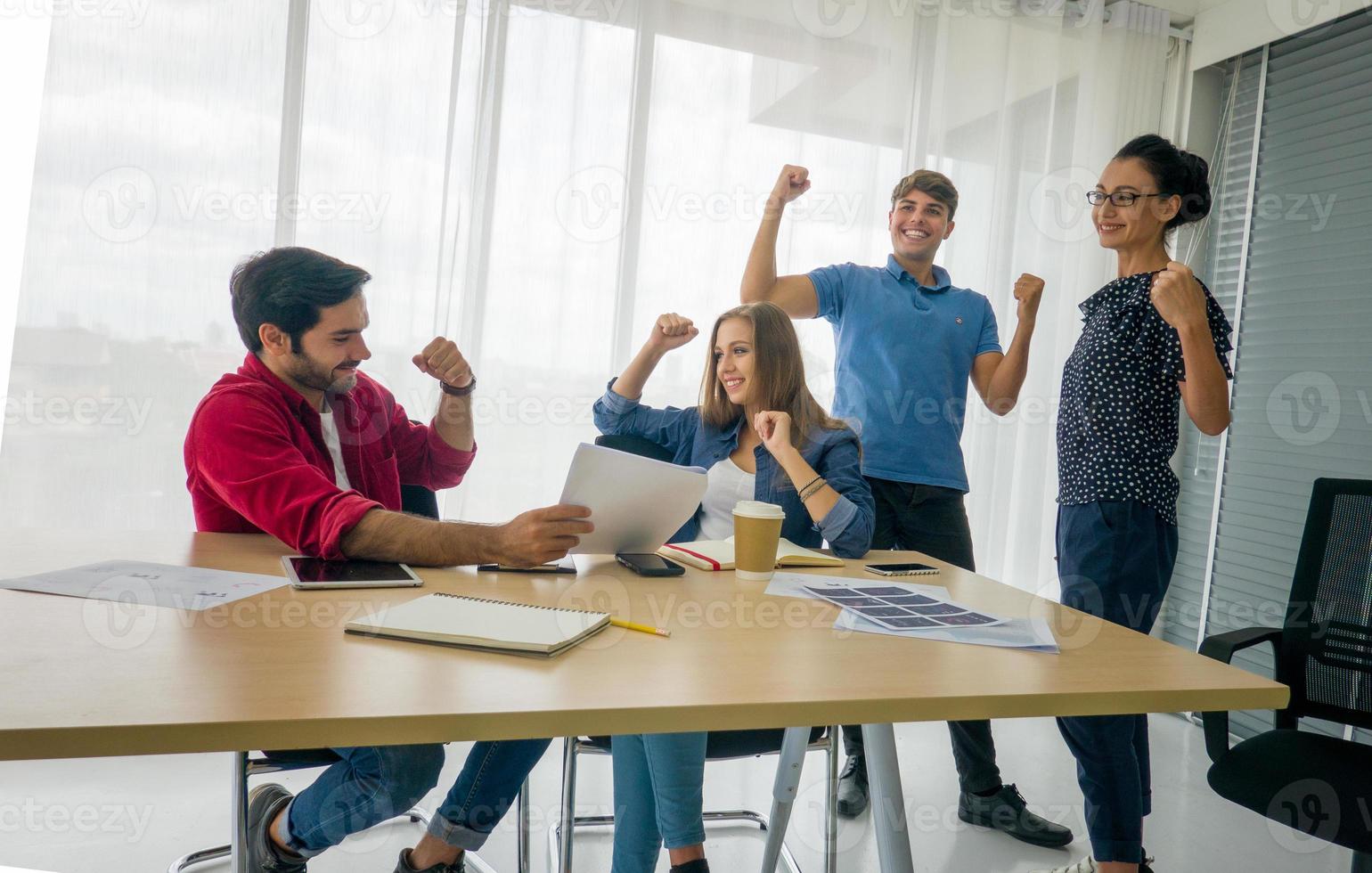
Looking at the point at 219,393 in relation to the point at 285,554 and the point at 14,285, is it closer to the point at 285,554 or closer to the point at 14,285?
the point at 285,554

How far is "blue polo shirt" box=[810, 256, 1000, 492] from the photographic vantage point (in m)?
2.32

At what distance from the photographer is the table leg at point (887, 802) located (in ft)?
4.04

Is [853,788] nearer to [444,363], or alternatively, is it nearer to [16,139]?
[444,363]

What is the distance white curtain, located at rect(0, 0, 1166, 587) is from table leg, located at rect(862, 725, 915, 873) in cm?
175

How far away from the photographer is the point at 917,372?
2342mm

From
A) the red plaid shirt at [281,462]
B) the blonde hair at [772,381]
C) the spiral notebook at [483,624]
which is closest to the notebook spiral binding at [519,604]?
the spiral notebook at [483,624]

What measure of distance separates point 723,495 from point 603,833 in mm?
866

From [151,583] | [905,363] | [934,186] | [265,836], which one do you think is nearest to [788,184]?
[934,186]

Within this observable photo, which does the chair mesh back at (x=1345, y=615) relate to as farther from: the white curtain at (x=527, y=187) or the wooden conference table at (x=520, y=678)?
the white curtain at (x=527, y=187)

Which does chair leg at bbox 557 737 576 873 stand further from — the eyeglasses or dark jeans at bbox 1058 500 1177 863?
the eyeglasses

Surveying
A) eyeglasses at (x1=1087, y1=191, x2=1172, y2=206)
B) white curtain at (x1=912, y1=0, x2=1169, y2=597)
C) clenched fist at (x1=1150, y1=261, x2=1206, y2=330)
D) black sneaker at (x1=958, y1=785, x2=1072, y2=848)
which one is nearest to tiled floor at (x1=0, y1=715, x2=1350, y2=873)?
black sneaker at (x1=958, y1=785, x2=1072, y2=848)

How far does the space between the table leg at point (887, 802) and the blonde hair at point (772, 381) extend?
2.78ft

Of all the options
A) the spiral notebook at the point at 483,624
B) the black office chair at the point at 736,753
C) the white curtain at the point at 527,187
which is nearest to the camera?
the spiral notebook at the point at 483,624

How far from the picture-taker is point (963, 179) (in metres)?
3.30
